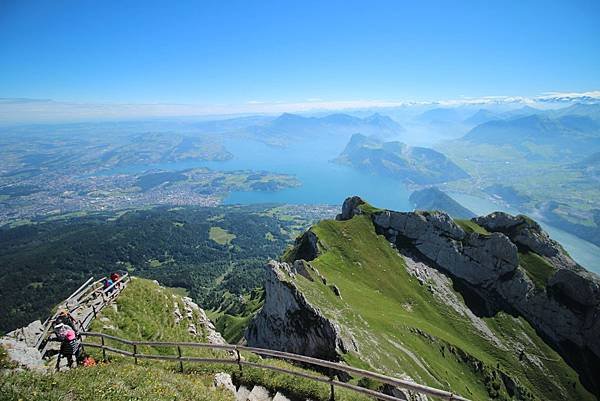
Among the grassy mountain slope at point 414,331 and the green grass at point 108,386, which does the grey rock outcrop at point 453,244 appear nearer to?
the grassy mountain slope at point 414,331

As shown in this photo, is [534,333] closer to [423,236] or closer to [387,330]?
[423,236]

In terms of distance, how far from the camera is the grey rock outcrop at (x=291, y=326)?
3700 centimetres

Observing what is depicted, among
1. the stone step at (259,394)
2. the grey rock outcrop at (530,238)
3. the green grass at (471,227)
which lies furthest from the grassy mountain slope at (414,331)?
the green grass at (471,227)

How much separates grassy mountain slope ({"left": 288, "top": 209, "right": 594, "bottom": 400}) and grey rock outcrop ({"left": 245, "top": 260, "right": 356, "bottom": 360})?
197 cm

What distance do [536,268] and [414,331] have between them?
2200 inches

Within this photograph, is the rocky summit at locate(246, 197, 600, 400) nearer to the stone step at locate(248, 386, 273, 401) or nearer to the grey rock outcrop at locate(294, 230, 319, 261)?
the grey rock outcrop at locate(294, 230, 319, 261)

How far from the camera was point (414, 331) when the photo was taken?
54.8 m

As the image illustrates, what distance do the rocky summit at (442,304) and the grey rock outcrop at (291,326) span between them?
147 millimetres

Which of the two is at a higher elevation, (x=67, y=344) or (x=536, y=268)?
(x=67, y=344)

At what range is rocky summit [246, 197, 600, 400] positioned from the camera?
43.6 meters

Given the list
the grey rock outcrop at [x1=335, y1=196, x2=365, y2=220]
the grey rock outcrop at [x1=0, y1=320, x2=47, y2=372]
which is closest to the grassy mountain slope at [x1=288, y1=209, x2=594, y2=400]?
the grey rock outcrop at [x1=335, y1=196, x2=365, y2=220]

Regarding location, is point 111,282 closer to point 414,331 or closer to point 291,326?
point 291,326

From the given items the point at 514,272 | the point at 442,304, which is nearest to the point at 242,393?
the point at 442,304

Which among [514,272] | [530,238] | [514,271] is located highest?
[530,238]
